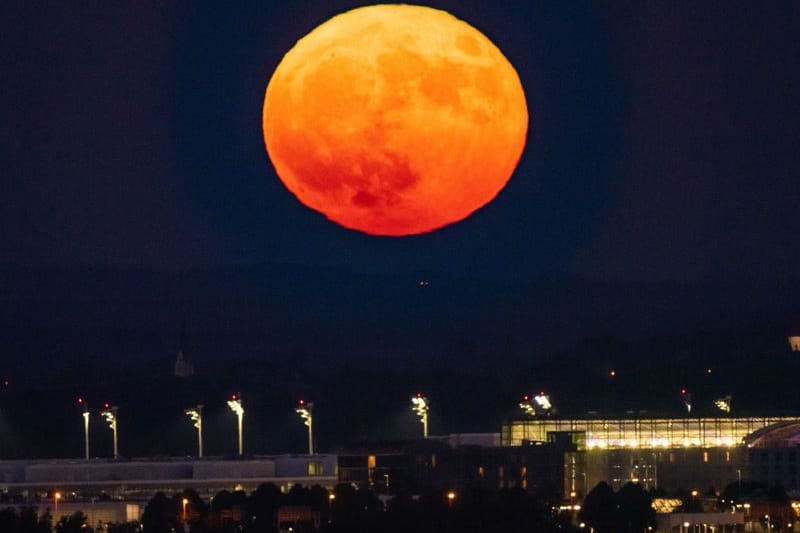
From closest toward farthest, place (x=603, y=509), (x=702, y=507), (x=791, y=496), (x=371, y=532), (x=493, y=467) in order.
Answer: (x=371, y=532) < (x=603, y=509) < (x=702, y=507) < (x=791, y=496) < (x=493, y=467)

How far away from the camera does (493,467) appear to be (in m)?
182

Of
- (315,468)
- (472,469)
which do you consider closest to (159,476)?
(315,468)

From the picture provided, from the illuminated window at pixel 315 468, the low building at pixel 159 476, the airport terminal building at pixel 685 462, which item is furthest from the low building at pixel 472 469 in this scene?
the low building at pixel 159 476

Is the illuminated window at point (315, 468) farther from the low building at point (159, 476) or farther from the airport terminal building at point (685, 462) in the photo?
the airport terminal building at point (685, 462)

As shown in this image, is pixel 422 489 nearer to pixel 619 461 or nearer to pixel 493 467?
pixel 493 467

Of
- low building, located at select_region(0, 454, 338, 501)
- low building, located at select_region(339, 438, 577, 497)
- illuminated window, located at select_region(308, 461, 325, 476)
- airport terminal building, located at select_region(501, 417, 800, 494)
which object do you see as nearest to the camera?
low building, located at select_region(0, 454, 338, 501)

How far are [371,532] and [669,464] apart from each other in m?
69.8

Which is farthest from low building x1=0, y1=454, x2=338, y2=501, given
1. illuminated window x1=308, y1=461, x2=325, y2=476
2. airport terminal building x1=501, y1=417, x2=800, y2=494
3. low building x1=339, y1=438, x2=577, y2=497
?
airport terminal building x1=501, y1=417, x2=800, y2=494

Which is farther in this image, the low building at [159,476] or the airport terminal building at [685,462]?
the airport terminal building at [685,462]

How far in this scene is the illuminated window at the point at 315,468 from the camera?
183750mm

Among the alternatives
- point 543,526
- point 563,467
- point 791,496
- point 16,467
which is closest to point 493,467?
point 563,467

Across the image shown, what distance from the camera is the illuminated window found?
183750 mm

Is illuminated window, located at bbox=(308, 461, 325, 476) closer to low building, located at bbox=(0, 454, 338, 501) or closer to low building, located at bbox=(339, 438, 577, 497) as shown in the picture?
low building, located at bbox=(0, 454, 338, 501)

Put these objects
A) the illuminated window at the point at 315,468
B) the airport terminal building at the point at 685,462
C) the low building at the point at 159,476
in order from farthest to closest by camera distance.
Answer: the illuminated window at the point at 315,468 → the airport terminal building at the point at 685,462 → the low building at the point at 159,476
